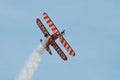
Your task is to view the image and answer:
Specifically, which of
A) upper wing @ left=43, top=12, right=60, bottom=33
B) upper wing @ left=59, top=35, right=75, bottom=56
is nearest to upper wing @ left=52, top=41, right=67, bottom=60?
upper wing @ left=59, top=35, right=75, bottom=56

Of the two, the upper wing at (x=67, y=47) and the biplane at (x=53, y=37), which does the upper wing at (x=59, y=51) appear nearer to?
the biplane at (x=53, y=37)

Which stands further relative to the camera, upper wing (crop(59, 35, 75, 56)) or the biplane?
upper wing (crop(59, 35, 75, 56))

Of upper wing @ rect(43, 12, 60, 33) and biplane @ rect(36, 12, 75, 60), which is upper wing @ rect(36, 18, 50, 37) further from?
upper wing @ rect(43, 12, 60, 33)

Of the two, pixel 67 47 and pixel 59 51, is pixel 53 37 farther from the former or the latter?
pixel 67 47

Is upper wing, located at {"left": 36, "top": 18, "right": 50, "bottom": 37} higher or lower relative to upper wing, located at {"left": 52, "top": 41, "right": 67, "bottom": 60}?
higher

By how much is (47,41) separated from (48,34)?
8.32ft

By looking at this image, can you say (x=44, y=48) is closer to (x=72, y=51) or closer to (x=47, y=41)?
(x=47, y=41)

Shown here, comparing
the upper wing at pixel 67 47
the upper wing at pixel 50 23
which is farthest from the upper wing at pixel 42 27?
the upper wing at pixel 67 47

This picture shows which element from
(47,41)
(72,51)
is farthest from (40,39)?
(72,51)

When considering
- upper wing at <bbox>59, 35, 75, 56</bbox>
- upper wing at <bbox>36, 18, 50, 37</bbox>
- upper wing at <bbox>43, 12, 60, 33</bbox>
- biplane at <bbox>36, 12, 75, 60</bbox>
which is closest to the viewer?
biplane at <bbox>36, 12, 75, 60</bbox>

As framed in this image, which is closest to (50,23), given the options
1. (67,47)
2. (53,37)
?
(53,37)

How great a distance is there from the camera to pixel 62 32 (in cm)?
10581

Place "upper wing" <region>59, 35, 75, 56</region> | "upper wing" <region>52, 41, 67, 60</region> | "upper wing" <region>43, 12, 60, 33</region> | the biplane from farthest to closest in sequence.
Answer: "upper wing" <region>59, 35, 75, 56</region> < "upper wing" <region>43, 12, 60, 33</region> < "upper wing" <region>52, 41, 67, 60</region> < the biplane

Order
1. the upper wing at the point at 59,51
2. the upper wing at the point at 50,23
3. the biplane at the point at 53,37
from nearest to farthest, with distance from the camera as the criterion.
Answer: the biplane at the point at 53,37 < the upper wing at the point at 59,51 < the upper wing at the point at 50,23
